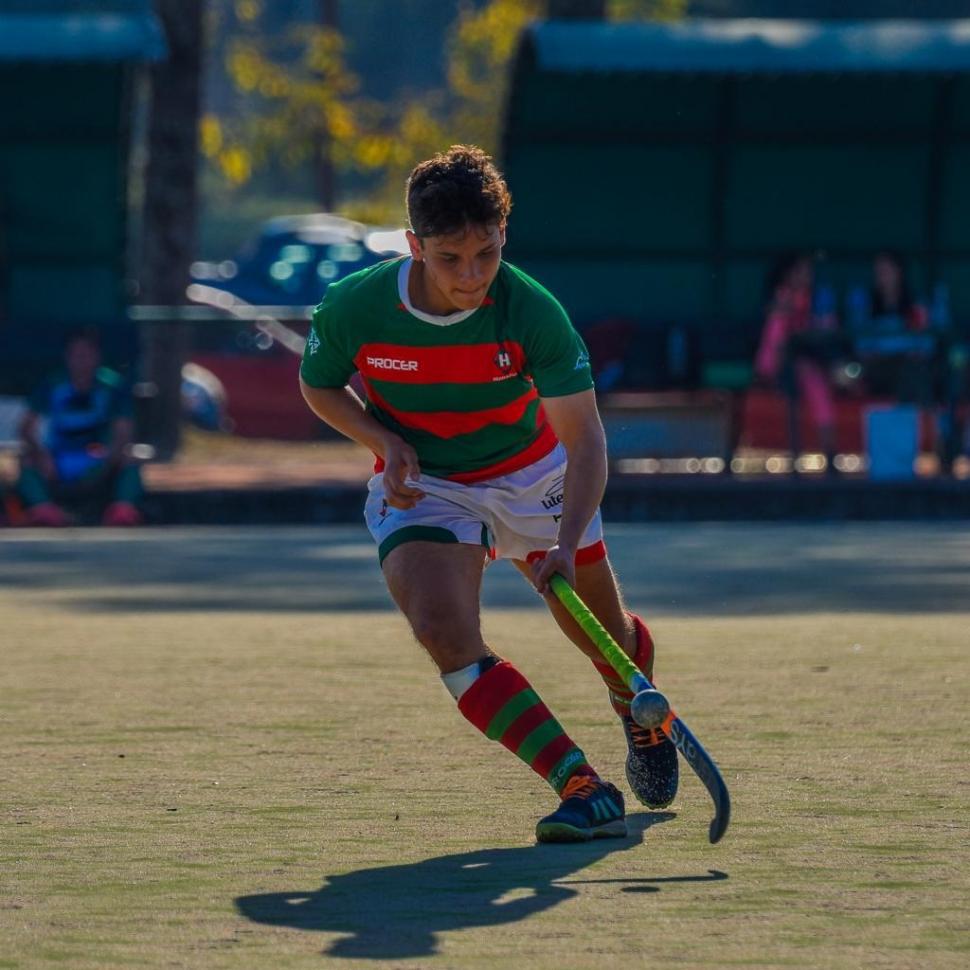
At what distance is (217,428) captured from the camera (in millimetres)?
23188

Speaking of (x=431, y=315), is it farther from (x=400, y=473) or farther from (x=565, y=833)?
(x=565, y=833)

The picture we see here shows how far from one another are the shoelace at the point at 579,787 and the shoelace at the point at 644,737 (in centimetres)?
39

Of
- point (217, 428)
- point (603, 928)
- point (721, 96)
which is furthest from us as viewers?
point (217, 428)

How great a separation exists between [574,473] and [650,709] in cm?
58

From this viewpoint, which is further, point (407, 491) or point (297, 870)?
point (407, 491)

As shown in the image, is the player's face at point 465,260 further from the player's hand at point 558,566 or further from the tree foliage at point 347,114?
the tree foliage at point 347,114

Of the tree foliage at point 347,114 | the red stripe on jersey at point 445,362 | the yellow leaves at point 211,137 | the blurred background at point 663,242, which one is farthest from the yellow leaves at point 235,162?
the red stripe on jersey at point 445,362

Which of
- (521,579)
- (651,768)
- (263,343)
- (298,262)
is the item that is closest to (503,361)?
(651,768)

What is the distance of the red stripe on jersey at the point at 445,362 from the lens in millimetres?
5562

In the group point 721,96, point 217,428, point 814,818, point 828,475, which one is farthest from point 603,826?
point 217,428

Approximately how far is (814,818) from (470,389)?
1.18 m

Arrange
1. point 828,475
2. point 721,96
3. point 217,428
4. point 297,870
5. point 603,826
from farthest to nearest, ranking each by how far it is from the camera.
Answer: point 217,428, point 721,96, point 828,475, point 603,826, point 297,870

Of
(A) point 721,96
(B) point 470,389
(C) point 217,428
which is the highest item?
(A) point 721,96

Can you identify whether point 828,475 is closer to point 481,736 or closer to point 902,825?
point 481,736
